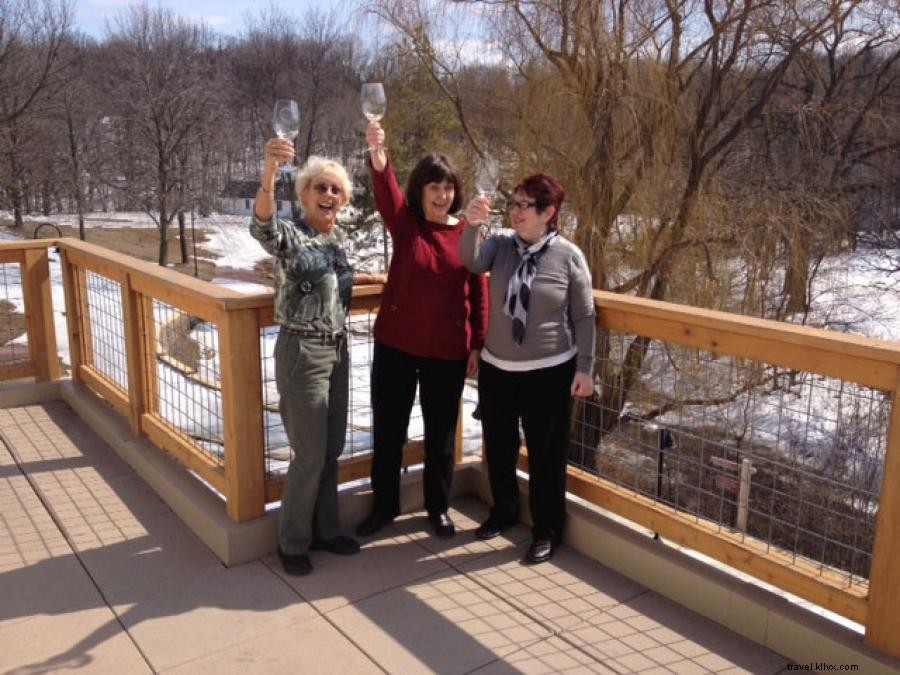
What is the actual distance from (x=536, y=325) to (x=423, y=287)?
434 mm

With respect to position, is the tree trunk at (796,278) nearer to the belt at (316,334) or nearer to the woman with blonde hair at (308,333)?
the woman with blonde hair at (308,333)

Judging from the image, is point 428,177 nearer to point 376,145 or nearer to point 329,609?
point 376,145

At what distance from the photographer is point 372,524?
3342mm

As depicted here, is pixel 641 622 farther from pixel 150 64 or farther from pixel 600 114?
pixel 150 64

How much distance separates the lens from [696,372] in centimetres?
766

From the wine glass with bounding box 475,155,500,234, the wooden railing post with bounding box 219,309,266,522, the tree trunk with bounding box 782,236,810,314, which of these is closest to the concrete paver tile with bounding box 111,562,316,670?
the wooden railing post with bounding box 219,309,266,522

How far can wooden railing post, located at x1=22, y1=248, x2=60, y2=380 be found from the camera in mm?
4980

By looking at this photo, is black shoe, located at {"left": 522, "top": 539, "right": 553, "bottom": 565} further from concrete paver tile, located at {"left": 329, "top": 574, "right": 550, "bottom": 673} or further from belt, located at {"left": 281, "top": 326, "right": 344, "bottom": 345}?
belt, located at {"left": 281, "top": 326, "right": 344, "bottom": 345}

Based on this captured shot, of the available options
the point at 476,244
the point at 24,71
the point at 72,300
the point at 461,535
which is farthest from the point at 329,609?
the point at 24,71

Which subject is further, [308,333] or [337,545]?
[337,545]

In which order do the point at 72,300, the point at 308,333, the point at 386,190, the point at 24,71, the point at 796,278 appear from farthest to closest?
the point at 24,71 < the point at 796,278 < the point at 72,300 < the point at 386,190 < the point at 308,333

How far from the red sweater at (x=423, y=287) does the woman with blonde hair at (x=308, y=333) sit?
16cm

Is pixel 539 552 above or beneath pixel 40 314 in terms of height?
beneath

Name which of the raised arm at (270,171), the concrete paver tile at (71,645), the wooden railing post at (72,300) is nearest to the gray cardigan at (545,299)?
the raised arm at (270,171)
